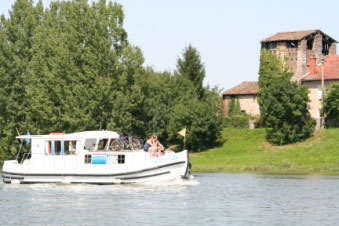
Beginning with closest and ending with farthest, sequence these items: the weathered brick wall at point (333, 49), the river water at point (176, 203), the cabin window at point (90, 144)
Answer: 1. the river water at point (176, 203)
2. the cabin window at point (90, 144)
3. the weathered brick wall at point (333, 49)

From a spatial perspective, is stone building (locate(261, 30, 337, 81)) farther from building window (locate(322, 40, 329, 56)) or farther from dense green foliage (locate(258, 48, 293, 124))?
dense green foliage (locate(258, 48, 293, 124))

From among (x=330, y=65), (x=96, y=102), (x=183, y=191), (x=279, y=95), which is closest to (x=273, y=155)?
(x=279, y=95)

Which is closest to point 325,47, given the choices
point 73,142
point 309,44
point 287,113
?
point 309,44

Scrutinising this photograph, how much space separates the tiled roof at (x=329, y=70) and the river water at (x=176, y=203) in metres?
40.7

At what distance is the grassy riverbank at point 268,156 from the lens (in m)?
73.2

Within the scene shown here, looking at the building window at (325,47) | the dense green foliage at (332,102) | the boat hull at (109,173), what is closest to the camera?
the boat hull at (109,173)

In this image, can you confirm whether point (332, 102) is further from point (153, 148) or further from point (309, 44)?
point (153, 148)

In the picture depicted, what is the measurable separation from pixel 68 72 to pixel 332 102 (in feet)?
97.9

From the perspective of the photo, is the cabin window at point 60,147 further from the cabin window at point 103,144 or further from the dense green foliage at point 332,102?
the dense green foliage at point 332,102

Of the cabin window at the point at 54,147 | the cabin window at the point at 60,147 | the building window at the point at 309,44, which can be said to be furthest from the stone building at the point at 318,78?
the cabin window at the point at 54,147

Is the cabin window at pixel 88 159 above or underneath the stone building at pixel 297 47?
underneath

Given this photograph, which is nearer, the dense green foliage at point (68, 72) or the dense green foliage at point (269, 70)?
the dense green foliage at point (68, 72)

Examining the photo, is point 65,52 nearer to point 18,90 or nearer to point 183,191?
point 18,90

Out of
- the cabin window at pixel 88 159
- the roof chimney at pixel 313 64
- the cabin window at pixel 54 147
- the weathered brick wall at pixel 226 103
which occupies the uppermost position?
the roof chimney at pixel 313 64
